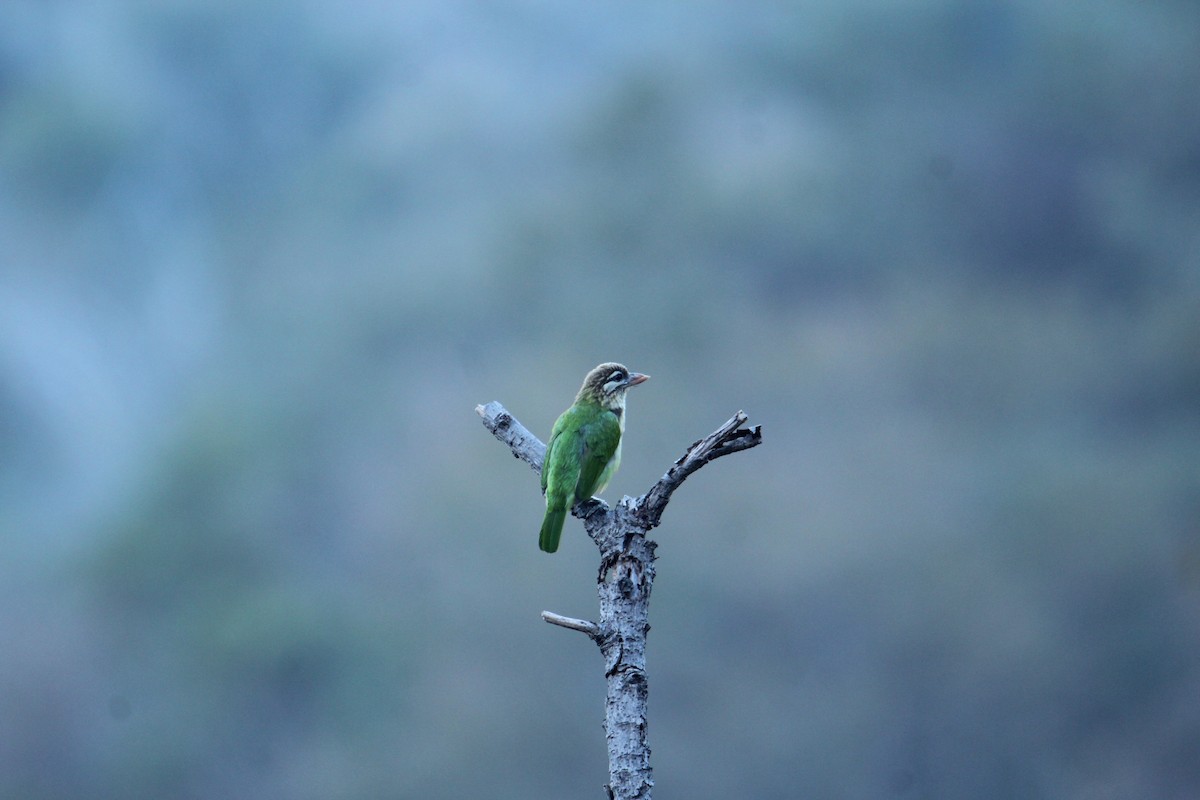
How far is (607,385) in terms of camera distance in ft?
23.8

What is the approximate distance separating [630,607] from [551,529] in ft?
3.36

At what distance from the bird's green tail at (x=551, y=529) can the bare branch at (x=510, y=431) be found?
0.52 meters

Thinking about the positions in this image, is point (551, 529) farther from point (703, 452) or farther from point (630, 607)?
point (703, 452)

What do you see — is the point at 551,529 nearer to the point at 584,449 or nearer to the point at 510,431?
the point at 584,449

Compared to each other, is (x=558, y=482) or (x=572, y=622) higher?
(x=558, y=482)

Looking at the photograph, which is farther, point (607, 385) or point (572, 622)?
point (607, 385)

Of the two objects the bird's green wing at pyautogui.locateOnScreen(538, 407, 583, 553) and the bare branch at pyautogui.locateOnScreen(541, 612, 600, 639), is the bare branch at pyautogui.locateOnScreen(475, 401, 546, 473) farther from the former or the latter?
the bare branch at pyautogui.locateOnScreen(541, 612, 600, 639)

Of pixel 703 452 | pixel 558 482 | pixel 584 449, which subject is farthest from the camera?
pixel 584 449

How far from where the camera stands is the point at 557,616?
5523mm

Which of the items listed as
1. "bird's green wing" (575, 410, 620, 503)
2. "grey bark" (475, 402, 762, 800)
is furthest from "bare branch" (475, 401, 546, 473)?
"grey bark" (475, 402, 762, 800)

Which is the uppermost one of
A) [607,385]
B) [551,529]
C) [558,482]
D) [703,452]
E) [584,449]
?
[607,385]

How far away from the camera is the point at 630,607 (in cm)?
567

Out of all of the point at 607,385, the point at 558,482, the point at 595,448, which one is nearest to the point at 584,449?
the point at 595,448

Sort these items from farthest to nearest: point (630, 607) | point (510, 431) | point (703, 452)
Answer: point (510, 431), point (630, 607), point (703, 452)
